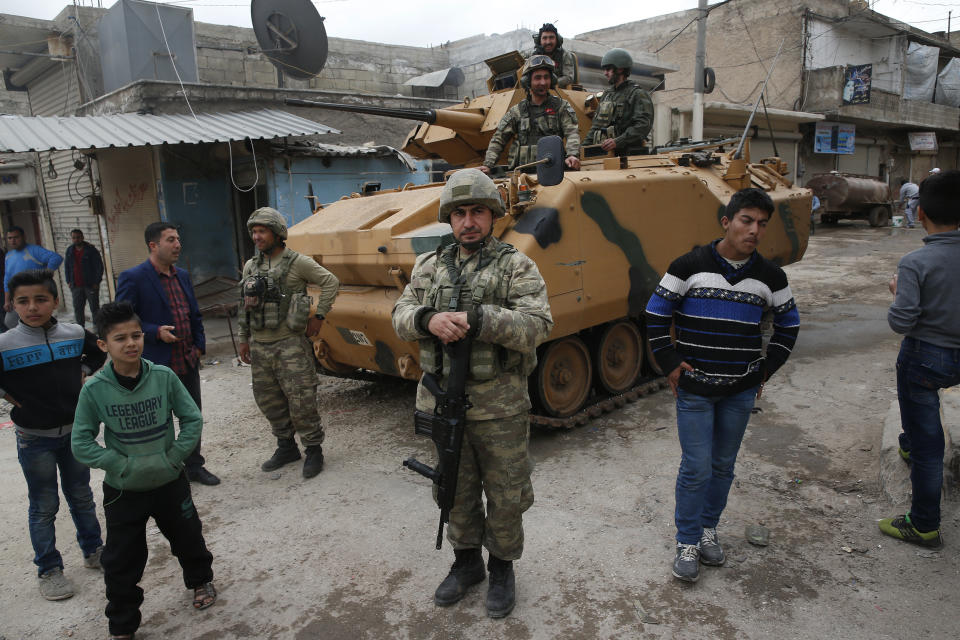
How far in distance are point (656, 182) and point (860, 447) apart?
7.94 ft

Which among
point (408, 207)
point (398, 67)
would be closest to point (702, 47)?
point (398, 67)

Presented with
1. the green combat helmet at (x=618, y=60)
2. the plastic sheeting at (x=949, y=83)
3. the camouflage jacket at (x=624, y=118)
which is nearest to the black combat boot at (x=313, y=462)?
the camouflage jacket at (x=624, y=118)

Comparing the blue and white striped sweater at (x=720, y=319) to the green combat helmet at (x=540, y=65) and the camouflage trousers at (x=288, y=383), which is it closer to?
the camouflage trousers at (x=288, y=383)

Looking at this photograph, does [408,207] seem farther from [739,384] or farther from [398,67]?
[398,67]

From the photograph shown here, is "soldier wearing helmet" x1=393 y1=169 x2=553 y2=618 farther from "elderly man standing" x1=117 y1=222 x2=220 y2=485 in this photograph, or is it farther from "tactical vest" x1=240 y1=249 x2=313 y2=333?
→ "elderly man standing" x1=117 y1=222 x2=220 y2=485

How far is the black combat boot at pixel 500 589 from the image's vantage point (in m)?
2.85

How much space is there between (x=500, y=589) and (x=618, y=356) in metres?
Answer: 3.20

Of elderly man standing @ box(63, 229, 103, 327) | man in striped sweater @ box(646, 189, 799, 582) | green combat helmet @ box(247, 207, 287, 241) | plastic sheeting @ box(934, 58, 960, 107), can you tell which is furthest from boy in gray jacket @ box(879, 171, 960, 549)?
plastic sheeting @ box(934, 58, 960, 107)

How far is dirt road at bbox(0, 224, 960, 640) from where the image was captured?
111 inches

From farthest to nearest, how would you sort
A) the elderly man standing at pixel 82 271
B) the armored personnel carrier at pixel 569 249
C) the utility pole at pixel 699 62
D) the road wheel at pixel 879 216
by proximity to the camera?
the road wheel at pixel 879 216 → the utility pole at pixel 699 62 → the elderly man standing at pixel 82 271 → the armored personnel carrier at pixel 569 249

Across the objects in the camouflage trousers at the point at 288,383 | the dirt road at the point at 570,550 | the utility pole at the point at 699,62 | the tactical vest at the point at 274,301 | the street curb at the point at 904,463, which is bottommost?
the dirt road at the point at 570,550

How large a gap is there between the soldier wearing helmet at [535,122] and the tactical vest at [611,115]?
61cm

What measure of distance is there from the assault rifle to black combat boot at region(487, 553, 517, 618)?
1.13 ft

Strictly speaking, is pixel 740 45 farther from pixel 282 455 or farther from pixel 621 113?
pixel 282 455
